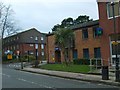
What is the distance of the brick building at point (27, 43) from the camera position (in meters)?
95.2

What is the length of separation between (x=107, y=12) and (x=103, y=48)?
136 inches

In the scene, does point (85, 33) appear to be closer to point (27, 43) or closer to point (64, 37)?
point (64, 37)

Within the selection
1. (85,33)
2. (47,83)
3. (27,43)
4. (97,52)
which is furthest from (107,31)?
(27,43)

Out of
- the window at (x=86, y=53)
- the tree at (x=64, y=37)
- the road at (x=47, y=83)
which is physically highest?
the tree at (x=64, y=37)

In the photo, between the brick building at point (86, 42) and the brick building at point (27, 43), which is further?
the brick building at point (27, 43)

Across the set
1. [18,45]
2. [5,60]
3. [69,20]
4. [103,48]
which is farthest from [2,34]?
[103,48]

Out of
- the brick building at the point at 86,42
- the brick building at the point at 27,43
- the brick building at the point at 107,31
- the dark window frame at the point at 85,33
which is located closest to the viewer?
the brick building at the point at 107,31

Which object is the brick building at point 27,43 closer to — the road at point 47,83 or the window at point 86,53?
the window at point 86,53

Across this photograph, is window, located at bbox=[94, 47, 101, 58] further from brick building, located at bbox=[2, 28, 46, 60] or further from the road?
brick building, located at bbox=[2, 28, 46, 60]

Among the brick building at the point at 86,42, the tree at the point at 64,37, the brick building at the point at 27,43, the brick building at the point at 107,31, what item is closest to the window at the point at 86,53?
the brick building at the point at 86,42

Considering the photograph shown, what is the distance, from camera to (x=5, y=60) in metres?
77.2

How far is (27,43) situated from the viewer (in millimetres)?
96750

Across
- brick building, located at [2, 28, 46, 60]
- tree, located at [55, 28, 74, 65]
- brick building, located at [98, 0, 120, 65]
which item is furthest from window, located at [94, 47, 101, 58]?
brick building, located at [2, 28, 46, 60]

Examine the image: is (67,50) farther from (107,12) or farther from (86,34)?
(107,12)
